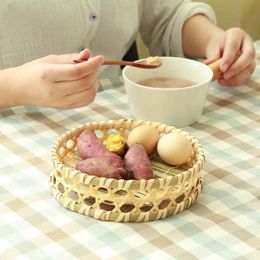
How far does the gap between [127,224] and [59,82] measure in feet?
1.11

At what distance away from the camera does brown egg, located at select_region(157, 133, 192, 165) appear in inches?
34.0

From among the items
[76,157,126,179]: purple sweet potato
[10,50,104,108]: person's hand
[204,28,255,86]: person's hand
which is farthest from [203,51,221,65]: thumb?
[76,157,126,179]: purple sweet potato

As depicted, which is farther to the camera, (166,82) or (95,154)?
(166,82)

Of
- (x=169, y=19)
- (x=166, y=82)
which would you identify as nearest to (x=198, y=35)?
(x=169, y=19)

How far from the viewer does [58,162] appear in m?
0.82

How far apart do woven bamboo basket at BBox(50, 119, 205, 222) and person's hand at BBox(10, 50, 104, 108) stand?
0.64 ft

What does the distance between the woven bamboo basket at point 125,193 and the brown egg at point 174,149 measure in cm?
2

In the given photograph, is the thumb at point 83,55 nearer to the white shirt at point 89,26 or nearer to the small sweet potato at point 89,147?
the small sweet potato at point 89,147

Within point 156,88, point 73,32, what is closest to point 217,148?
point 156,88

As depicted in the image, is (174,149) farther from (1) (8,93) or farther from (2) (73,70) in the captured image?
(1) (8,93)

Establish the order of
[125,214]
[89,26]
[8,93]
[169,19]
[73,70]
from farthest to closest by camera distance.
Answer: [169,19] < [89,26] < [8,93] < [73,70] < [125,214]

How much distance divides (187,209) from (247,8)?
4.97ft

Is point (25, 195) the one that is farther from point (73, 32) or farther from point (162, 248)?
point (73, 32)

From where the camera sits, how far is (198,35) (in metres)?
1.44
